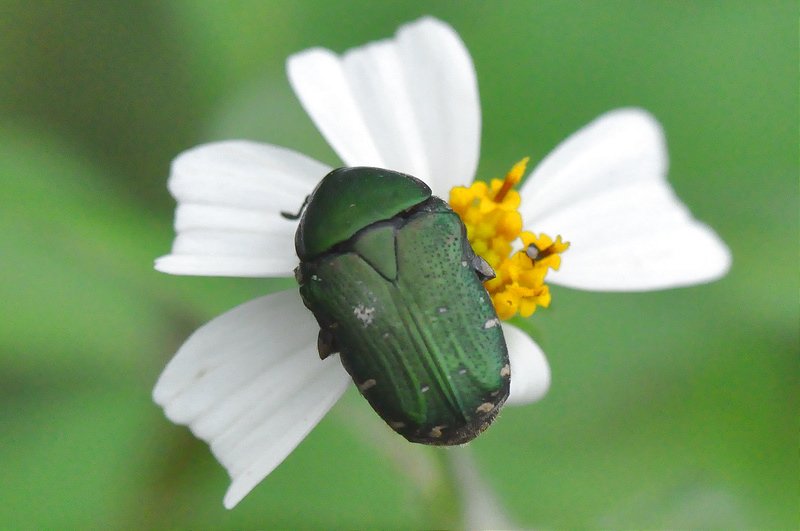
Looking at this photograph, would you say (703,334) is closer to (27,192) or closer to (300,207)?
(300,207)

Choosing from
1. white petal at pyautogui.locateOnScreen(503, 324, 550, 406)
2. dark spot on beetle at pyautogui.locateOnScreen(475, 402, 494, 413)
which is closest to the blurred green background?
white petal at pyautogui.locateOnScreen(503, 324, 550, 406)

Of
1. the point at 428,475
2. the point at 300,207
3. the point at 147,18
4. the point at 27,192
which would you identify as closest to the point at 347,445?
the point at 428,475

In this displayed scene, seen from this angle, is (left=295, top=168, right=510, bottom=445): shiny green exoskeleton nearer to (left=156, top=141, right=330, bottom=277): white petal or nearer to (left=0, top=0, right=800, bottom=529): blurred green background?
(left=156, top=141, right=330, bottom=277): white petal

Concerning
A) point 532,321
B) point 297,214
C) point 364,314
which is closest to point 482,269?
point 364,314

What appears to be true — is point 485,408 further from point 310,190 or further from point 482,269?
point 310,190

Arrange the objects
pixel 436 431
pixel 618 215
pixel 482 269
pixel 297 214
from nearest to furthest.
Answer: pixel 436 431
pixel 482 269
pixel 297 214
pixel 618 215

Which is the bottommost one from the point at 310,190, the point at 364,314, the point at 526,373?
the point at 526,373
